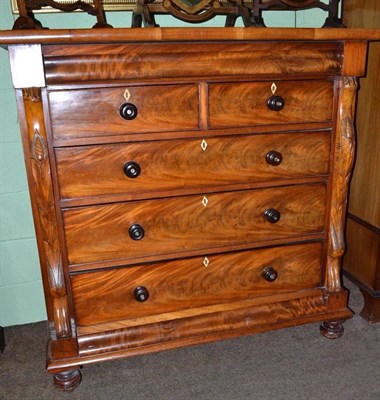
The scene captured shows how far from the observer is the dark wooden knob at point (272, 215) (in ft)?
5.50

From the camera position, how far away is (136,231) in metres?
1.54

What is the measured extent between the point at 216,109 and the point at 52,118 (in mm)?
547

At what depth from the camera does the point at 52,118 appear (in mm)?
1390

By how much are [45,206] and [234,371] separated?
0.97m

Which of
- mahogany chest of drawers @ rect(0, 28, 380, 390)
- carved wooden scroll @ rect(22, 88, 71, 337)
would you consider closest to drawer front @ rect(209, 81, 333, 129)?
mahogany chest of drawers @ rect(0, 28, 380, 390)

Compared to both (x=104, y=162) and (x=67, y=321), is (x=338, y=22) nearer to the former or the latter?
(x=104, y=162)

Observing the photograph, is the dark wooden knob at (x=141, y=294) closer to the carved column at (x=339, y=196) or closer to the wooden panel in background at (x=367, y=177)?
the carved column at (x=339, y=196)

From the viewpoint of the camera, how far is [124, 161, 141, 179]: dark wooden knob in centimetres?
148

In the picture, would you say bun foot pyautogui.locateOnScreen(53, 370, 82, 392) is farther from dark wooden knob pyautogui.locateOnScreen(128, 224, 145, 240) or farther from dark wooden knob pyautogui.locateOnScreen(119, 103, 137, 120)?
dark wooden knob pyautogui.locateOnScreen(119, 103, 137, 120)

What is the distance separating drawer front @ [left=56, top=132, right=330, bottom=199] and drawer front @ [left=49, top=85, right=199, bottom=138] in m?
0.06

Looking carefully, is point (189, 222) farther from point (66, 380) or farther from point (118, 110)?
point (66, 380)

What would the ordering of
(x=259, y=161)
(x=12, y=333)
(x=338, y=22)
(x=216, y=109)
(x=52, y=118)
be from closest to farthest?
(x=52, y=118)
(x=216, y=109)
(x=259, y=161)
(x=338, y=22)
(x=12, y=333)

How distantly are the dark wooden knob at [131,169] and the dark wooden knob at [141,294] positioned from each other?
16.7 inches

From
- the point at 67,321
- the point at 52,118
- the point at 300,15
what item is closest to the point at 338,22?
the point at 300,15
